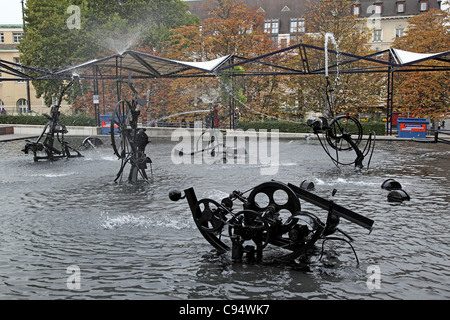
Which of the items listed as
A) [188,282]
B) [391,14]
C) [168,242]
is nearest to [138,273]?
[188,282]

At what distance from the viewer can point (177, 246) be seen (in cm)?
704

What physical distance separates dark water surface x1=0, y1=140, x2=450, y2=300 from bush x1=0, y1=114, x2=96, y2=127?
22.0 meters

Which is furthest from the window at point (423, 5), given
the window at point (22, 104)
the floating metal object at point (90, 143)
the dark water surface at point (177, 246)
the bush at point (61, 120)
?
the dark water surface at point (177, 246)

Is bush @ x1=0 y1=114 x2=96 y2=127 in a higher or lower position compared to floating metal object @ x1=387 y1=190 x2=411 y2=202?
higher

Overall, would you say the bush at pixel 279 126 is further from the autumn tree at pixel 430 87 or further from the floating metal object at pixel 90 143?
the floating metal object at pixel 90 143

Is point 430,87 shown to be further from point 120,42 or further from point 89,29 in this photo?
point 89,29

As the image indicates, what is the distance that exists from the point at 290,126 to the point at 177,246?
25.5 metres

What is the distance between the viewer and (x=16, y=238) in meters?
7.49

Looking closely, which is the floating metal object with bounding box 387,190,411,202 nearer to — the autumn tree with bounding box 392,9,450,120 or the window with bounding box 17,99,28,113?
the autumn tree with bounding box 392,9,450,120

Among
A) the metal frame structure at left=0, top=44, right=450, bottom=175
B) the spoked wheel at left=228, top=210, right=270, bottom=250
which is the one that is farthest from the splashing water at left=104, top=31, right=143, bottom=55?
the spoked wheel at left=228, top=210, right=270, bottom=250

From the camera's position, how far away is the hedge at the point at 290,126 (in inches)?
1191

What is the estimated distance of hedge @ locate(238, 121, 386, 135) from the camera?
3026 cm

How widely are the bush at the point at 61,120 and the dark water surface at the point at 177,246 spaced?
22009 millimetres
